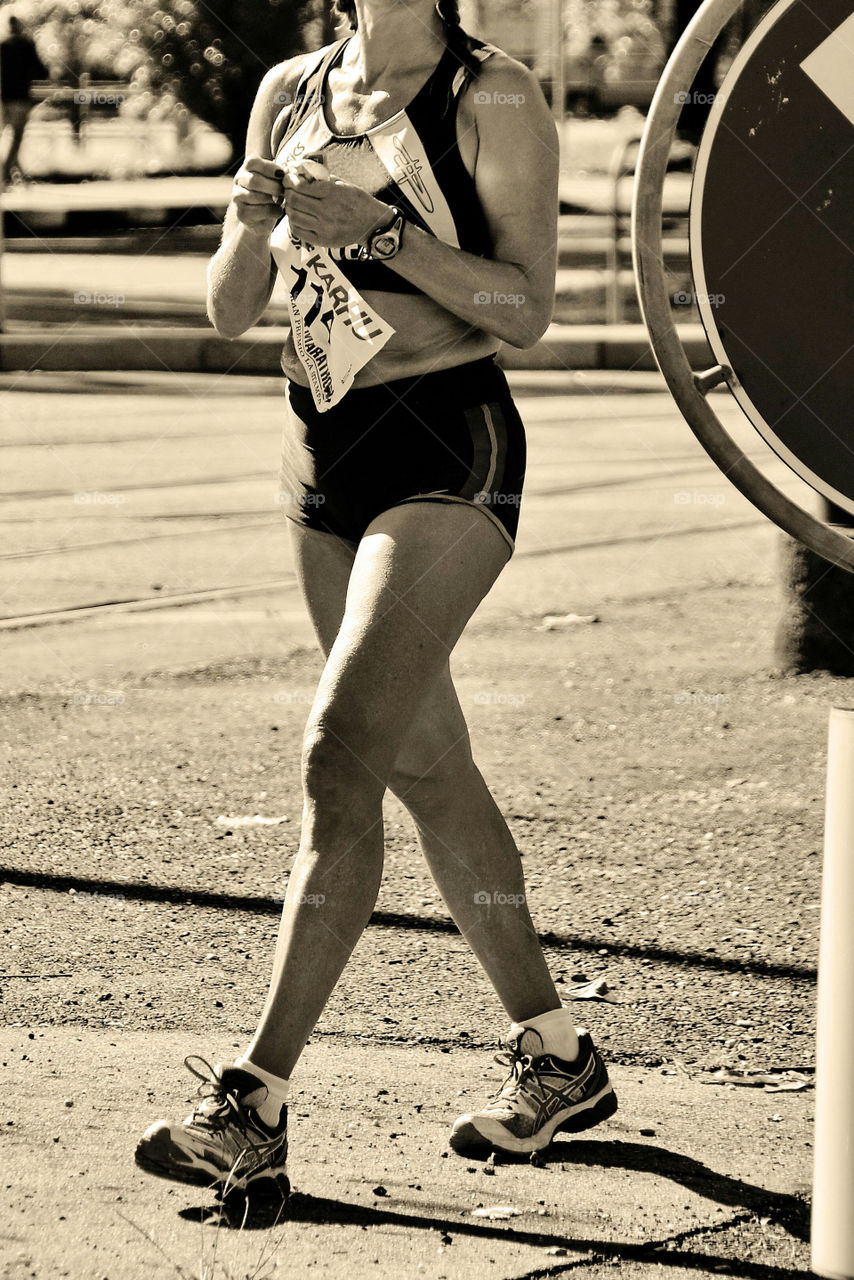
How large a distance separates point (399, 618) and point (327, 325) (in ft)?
1.76

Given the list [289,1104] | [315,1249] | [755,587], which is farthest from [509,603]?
[315,1249]

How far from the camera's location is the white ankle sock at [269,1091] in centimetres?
310

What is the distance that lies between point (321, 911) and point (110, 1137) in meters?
0.68

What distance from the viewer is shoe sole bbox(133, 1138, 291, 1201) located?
308 cm

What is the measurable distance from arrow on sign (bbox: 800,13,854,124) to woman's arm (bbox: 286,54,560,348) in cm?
84

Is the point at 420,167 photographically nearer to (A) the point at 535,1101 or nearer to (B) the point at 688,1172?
(A) the point at 535,1101

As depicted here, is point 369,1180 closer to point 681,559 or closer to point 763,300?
point 763,300

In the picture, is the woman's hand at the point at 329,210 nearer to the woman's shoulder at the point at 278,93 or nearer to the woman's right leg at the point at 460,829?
the woman's shoulder at the point at 278,93

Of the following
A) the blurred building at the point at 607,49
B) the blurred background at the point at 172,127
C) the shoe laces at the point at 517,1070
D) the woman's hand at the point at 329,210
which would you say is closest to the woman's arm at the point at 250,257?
the woman's hand at the point at 329,210

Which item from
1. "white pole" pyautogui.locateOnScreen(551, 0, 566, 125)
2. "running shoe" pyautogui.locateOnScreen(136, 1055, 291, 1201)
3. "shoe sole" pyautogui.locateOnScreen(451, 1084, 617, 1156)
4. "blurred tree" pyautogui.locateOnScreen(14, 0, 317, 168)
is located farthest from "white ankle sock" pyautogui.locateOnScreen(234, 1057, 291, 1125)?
"blurred tree" pyautogui.locateOnScreen(14, 0, 317, 168)

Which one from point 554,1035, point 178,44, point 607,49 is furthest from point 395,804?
point 607,49

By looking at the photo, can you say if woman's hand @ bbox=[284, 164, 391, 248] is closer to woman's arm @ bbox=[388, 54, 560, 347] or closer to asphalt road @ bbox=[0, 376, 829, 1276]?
woman's arm @ bbox=[388, 54, 560, 347]

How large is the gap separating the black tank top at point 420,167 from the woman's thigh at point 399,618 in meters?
0.42

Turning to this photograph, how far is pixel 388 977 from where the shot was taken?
14.5 feet
